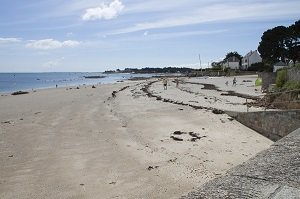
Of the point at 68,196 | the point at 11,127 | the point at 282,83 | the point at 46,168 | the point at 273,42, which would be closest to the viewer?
the point at 68,196

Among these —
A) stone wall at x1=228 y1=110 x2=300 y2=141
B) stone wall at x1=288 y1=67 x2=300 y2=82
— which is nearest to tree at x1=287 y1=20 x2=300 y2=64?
stone wall at x1=288 y1=67 x2=300 y2=82

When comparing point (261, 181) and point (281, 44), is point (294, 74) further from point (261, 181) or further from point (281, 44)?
point (281, 44)

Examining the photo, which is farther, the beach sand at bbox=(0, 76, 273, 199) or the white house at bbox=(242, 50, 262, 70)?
the white house at bbox=(242, 50, 262, 70)

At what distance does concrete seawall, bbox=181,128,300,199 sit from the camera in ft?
11.6

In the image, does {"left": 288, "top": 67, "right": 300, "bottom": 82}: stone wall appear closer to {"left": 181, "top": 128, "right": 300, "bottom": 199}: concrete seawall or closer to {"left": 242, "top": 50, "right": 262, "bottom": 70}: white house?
{"left": 181, "top": 128, "right": 300, "bottom": 199}: concrete seawall

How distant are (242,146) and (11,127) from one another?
38.7 feet

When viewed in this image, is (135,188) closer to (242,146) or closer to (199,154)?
(199,154)

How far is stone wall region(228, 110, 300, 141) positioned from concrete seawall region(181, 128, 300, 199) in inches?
338

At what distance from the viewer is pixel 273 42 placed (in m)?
76.1

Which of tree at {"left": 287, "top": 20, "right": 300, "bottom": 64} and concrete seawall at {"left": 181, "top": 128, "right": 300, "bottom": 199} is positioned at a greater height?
tree at {"left": 287, "top": 20, "right": 300, "bottom": 64}

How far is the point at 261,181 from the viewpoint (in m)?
3.85

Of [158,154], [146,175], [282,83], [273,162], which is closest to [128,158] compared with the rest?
[158,154]

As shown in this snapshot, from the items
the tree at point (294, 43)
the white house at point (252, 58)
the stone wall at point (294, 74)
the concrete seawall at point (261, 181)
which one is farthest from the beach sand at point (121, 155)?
the white house at point (252, 58)

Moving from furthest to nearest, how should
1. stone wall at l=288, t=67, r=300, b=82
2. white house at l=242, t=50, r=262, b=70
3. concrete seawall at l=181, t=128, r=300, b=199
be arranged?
white house at l=242, t=50, r=262, b=70 → stone wall at l=288, t=67, r=300, b=82 → concrete seawall at l=181, t=128, r=300, b=199
